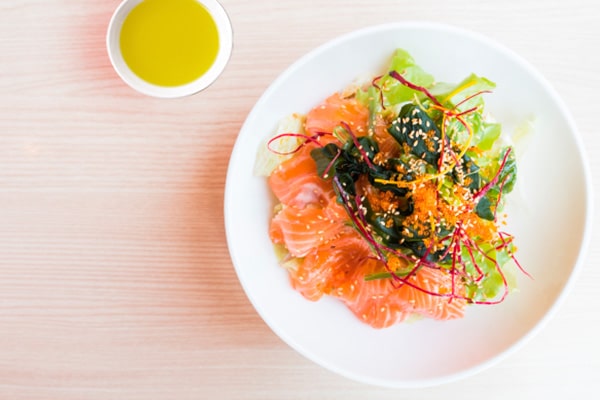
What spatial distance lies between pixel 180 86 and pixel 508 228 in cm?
106

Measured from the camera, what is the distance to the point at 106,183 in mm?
1684

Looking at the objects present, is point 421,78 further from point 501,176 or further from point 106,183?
point 106,183

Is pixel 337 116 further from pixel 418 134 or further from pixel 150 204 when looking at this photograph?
pixel 150 204

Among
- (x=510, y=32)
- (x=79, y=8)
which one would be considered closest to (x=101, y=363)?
(x=79, y=8)

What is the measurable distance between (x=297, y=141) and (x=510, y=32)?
0.71 meters

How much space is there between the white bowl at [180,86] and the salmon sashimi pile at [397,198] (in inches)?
10.4

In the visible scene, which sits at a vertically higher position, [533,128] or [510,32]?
[510,32]

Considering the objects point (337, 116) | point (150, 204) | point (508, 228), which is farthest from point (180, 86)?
point (508, 228)

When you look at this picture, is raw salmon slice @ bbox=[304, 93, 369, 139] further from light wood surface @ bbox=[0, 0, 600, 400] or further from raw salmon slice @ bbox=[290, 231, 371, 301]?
raw salmon slice @ bbox=[290, 231, 371, 301]

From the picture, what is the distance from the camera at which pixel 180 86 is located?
163 cm

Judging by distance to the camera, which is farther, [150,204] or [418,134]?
[150,204]

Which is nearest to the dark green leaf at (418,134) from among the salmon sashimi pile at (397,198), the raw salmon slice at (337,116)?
the salmon sashimi pile at (397,198)

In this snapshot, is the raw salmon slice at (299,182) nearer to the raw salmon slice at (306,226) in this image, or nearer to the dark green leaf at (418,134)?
the raw salmon slice at (306,226)

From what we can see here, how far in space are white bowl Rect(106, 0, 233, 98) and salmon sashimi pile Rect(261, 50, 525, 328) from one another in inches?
10.4
